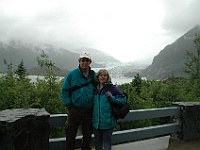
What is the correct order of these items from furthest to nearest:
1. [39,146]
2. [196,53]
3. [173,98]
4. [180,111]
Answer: [196,53] → [173,98] → [180,111] → [39,146]

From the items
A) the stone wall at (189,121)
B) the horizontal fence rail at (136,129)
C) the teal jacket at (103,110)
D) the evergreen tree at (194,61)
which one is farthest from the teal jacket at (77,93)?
the evergreen tree at (194,61)

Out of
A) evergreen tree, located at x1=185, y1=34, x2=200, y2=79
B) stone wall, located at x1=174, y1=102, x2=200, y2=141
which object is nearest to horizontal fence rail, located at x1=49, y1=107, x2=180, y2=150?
stone wall, located at x1=174, y1=102, x2=200, y2=141

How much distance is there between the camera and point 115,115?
3377mm

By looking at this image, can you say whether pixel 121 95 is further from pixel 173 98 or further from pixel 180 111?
pixel 173 98

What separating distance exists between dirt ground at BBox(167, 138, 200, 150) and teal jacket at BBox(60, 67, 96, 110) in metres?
2.28

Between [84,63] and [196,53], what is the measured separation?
14.3 m

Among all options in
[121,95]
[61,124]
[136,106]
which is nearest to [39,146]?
[61,124]

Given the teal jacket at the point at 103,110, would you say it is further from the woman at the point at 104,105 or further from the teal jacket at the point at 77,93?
the teal jacket at the point at 77,93

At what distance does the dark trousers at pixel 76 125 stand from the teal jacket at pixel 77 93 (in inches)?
3.9

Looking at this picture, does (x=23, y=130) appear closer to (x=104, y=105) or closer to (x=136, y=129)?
(x=104, y=105)

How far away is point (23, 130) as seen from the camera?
10.3 feet

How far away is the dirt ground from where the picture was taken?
4.62 meters

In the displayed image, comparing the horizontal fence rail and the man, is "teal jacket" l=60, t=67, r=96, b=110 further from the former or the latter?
the horizontal fence rail

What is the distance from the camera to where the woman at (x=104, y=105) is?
339 cm
